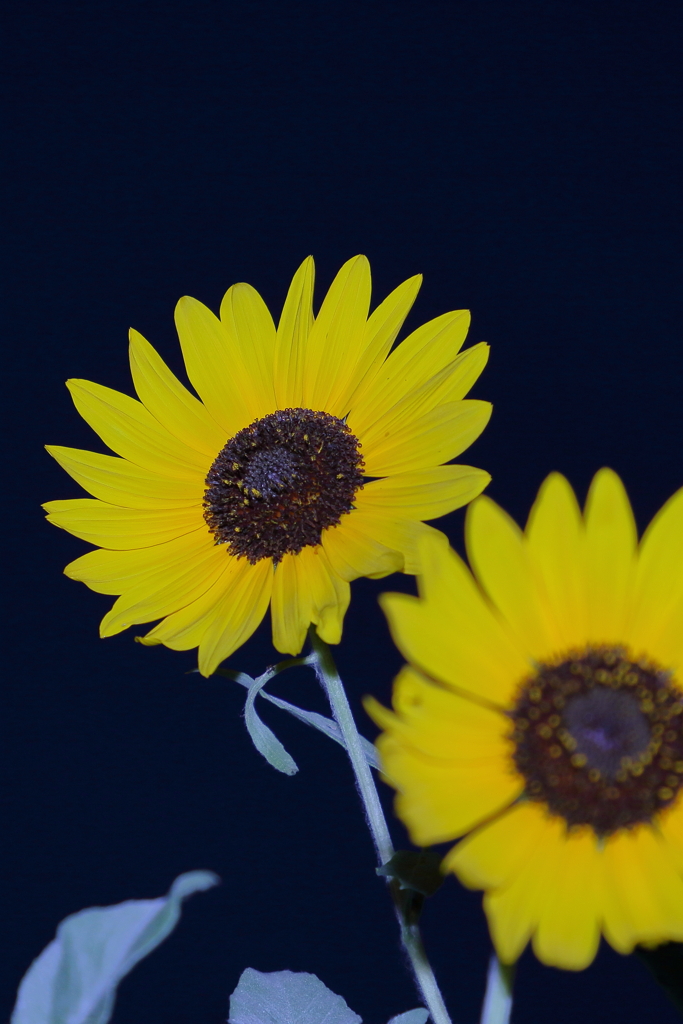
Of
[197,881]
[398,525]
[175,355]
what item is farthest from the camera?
[175,355]

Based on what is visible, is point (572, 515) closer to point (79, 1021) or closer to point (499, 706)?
point (499, 706)

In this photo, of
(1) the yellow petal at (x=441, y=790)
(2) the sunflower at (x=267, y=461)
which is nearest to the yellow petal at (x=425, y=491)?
(2) the sunflower at (x=267, y=461)

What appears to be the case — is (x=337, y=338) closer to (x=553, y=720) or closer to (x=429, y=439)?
(x=429, y=439)

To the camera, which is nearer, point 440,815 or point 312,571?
point 440,815

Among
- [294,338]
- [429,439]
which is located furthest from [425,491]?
[294,338]

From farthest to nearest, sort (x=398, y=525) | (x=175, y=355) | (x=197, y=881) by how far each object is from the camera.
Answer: (x=175, y=355) → (x=398, y=525) → (x=197, y=881)

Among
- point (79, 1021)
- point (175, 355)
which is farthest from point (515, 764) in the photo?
point (175, 355)
